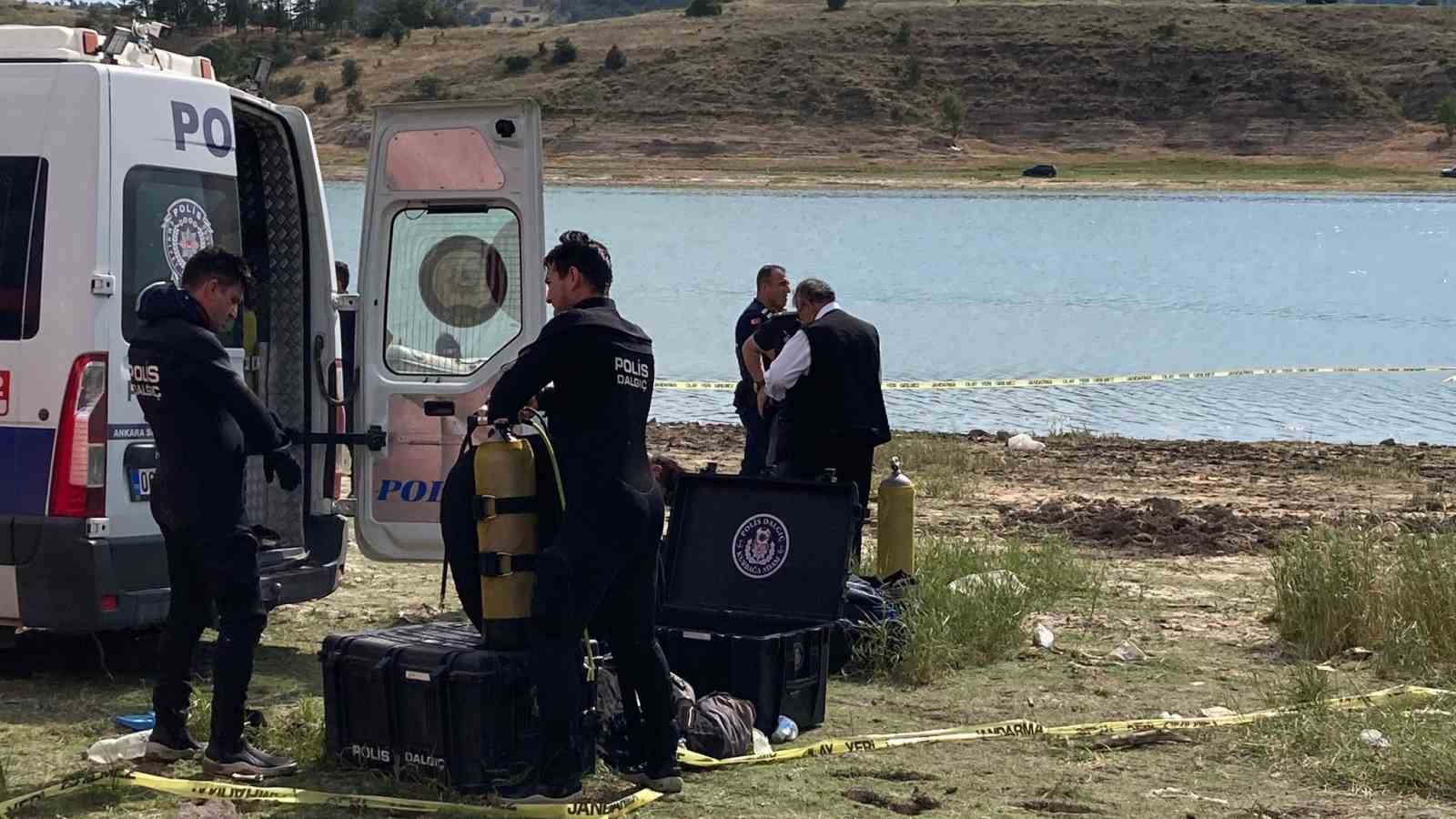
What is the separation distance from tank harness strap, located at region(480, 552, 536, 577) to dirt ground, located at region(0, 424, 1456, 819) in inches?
31.6

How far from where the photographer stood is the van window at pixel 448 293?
9.21 metres

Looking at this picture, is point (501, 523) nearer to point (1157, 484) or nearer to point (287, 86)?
point (1157, 484)

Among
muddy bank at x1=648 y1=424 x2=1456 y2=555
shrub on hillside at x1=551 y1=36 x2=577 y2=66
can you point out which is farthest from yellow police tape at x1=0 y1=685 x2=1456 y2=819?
shrub on hillside at x1=551 y1=36 x2=577 y2=66

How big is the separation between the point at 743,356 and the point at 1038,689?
3.67 metres

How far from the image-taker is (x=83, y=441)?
775cm

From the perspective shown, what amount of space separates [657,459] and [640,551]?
3.30 m

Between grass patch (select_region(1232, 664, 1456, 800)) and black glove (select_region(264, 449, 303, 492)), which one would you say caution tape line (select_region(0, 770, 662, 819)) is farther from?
grass patch (select_region(1232, 664, 1456, 800))

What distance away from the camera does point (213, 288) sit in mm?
6973

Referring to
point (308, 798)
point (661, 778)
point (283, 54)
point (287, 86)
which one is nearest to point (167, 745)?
point (308, 798)

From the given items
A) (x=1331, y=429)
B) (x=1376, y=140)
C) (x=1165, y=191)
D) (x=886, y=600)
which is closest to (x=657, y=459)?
(x=886, y=600)

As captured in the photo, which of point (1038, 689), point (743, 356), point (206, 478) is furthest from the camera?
point (743, 356)

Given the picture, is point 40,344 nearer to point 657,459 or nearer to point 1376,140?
point 657,459

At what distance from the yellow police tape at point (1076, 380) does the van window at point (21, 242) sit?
611 inches

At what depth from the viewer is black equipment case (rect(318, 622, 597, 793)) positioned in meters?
6.70
